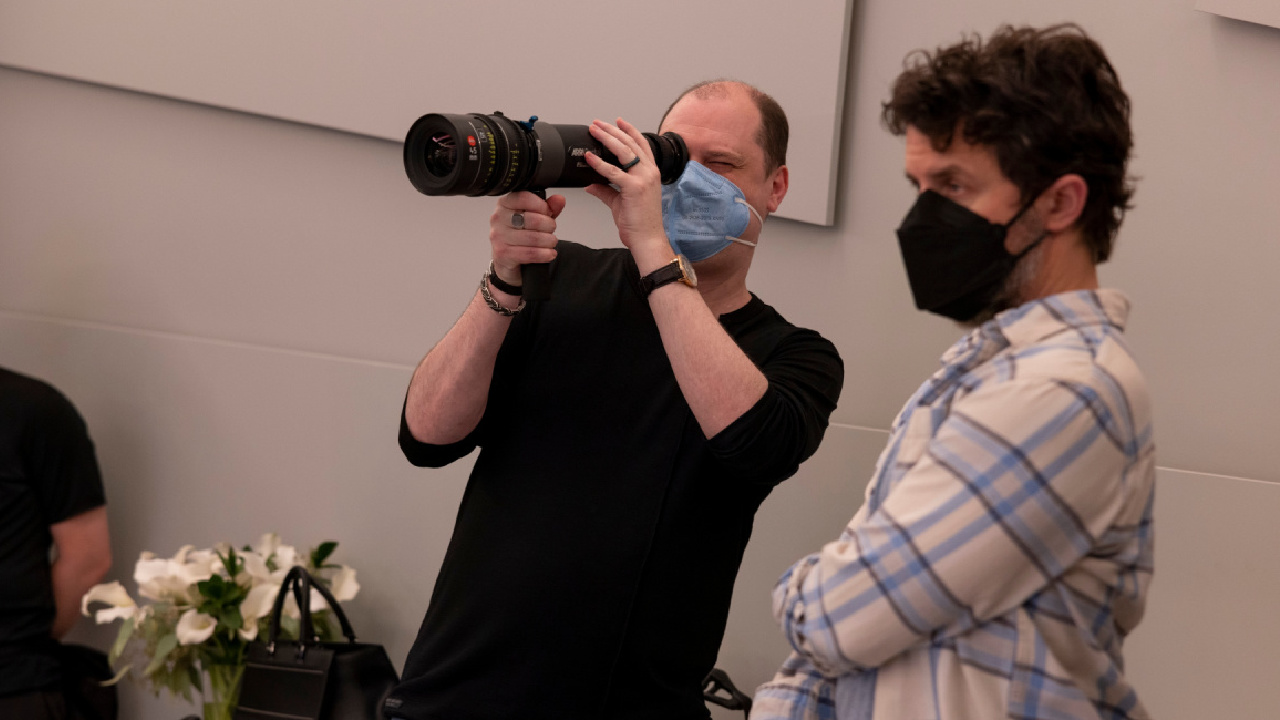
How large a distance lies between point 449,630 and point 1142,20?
134 centimetres

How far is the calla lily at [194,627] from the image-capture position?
1.95 metres

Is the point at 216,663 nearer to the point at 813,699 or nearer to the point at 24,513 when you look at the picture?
the point at 24,513

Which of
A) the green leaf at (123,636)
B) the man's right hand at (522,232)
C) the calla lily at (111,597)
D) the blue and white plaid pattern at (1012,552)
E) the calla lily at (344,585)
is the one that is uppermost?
the man's right hand at (522,232)

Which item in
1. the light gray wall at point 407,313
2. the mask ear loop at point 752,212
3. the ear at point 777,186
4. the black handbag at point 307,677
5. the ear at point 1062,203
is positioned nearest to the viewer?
the ear at point 1062,203

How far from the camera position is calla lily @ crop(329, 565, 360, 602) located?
210cm

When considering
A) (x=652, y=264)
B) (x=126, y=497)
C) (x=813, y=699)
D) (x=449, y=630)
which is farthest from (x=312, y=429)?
(x=813, y=699)

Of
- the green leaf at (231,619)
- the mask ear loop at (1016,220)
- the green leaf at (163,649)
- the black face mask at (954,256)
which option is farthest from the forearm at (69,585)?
the mask ear loop at (1016,220)

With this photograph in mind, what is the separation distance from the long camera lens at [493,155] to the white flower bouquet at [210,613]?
1.00 meters

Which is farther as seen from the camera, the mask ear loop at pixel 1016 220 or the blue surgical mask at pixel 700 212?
the blue surgical mask at pixel 700 212

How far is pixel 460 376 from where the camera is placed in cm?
137

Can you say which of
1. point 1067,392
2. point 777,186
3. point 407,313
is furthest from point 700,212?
point 407,313

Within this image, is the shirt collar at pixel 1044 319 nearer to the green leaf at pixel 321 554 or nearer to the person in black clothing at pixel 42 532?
the green leaf at pixel 321 554

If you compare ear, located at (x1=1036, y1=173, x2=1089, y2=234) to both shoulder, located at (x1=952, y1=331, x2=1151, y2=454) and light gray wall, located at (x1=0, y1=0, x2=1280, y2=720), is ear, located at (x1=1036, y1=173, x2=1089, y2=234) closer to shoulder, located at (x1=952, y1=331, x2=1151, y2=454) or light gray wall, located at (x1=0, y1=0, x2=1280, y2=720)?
shoulder, located at (x1=952, y1=331, x2=1151, y2=454)

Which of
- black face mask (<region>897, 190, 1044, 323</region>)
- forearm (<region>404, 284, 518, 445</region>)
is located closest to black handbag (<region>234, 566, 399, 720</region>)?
forearm (<region>404, 284, 518, 445</region>)
